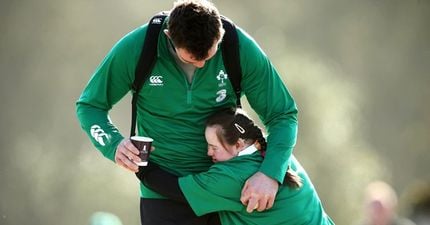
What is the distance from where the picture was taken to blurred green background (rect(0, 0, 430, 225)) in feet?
31.4

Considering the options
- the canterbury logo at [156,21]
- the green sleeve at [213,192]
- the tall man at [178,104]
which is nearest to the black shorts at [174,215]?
the tall man at [178,104]

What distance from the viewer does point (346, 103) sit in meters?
10.1

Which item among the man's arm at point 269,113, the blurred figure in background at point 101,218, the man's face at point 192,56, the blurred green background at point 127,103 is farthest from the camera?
the blurred green background at point 127,103

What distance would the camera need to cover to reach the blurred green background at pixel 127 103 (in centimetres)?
957

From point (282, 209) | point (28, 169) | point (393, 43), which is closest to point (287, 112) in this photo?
point (282, 209)

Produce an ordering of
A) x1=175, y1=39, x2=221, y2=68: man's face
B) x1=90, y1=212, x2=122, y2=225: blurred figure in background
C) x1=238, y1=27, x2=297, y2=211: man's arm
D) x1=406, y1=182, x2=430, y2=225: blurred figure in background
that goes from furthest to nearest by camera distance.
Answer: x1=90, y1=212, x2=122, y2=225: blurred figure in background < x1=406, y1=182, x2=430, y2=225: blurred figure in background < x1=238, y1=27, x2=297, y2=211: man's arm < x1=175, y1=39, x2=221, y2=68: man's face

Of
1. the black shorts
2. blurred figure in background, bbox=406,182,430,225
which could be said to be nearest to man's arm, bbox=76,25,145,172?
the black shorts

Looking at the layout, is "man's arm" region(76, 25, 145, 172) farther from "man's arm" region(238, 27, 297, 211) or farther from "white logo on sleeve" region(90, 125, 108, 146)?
"man's arm" region(238, 27, 297, 211)

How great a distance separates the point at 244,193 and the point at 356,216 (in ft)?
18.9

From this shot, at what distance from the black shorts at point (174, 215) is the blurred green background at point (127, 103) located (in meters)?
5.27

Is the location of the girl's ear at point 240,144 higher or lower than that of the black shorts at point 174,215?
higher

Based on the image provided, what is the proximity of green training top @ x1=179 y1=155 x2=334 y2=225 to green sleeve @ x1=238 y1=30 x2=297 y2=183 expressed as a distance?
0.45ft

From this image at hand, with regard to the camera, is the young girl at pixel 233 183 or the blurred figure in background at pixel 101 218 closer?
the young girl at pixel 233 183

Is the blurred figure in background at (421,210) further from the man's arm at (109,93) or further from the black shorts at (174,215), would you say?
the man's arm at (109,93)
